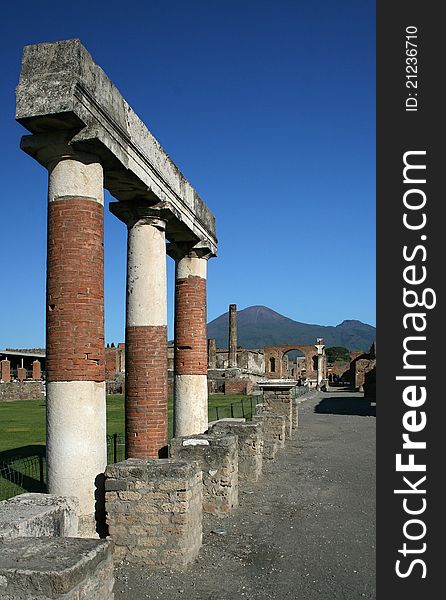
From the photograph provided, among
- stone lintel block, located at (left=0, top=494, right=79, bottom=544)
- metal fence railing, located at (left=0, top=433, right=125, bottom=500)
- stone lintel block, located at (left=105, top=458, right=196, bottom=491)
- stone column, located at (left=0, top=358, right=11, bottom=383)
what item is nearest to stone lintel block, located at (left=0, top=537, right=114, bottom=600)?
stone lintel block, located at (left=0, top=494, right=79, bottom=544)

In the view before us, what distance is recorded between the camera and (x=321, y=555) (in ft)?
23.1

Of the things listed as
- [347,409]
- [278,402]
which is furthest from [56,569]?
[347,409]

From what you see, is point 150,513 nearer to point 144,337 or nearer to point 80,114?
point 144,337

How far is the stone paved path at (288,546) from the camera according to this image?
5.97 meters

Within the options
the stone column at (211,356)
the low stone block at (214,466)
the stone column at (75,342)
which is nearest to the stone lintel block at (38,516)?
the stone column at (75,342)

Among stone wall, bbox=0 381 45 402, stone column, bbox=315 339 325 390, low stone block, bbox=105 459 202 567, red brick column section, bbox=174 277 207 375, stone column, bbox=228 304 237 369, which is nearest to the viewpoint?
low stone block, bbox=105 459 202 567

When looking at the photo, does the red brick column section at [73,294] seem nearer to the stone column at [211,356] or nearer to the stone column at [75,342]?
the stone column at [75,342]

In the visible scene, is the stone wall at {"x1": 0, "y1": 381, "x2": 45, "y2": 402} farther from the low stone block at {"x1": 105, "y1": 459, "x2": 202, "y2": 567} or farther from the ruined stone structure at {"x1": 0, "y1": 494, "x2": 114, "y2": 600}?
the ruined stone structure at {"x1": 0, "y1": 494, "x2": 114, "y2": 600}

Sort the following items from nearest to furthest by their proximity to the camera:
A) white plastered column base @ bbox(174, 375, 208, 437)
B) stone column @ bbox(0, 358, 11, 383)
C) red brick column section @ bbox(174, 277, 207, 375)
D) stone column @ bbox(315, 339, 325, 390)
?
white plastered column base @ bbox(174, 375, 208, 437) < red brick column section @ bbox(174, 277, 207, 375) < stone column @ bbox(0, 358, 11, 383) < stone column @ bbox(315, 339, 325, 390)

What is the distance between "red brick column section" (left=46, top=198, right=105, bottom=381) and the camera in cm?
643

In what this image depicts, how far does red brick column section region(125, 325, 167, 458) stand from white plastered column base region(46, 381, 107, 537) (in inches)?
90.9

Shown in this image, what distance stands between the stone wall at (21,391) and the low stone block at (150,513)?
113 feet

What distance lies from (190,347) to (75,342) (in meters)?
4.91

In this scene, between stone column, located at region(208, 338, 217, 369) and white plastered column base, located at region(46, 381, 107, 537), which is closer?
white plastered column base, located at region(46, 381, 107, 537)
